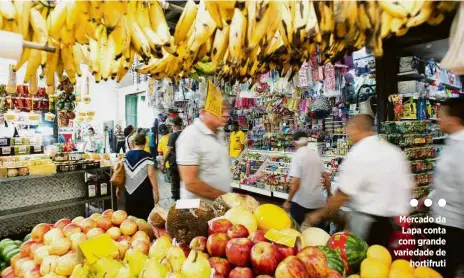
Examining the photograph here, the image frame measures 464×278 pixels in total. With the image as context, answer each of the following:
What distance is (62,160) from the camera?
15.5 feet

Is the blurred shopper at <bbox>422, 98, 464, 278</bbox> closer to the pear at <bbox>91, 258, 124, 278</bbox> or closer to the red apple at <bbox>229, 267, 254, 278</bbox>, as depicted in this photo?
the red apple at <bbox>229, 267, 254, 278</bbox>

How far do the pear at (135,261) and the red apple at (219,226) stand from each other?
11.2 inches

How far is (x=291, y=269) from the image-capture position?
113cm

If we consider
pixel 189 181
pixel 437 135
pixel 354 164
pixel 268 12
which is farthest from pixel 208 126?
pixel 437 135

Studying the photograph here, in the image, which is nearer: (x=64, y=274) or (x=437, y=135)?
(x=64, y=274)

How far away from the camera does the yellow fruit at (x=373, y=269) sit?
4.35 ft

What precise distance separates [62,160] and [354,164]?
3.79 meters

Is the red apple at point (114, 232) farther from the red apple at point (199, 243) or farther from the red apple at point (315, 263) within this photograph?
the red apple at point (315, 263)

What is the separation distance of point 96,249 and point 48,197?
11.8 ft

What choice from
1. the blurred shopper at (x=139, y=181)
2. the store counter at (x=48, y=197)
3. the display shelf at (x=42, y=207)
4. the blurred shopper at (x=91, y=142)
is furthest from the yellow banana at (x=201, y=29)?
the blurred shopper at (x=91, y=142)

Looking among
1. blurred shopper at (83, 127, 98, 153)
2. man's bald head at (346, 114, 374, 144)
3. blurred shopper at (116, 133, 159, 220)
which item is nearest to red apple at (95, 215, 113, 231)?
man's bald head at (346, 114, 374, 144)

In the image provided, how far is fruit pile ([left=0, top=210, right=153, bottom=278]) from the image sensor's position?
1.39 meters

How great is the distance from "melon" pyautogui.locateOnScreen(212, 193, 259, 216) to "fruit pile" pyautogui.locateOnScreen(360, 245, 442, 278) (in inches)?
23.4

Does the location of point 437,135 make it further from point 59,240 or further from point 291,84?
point 59,240
